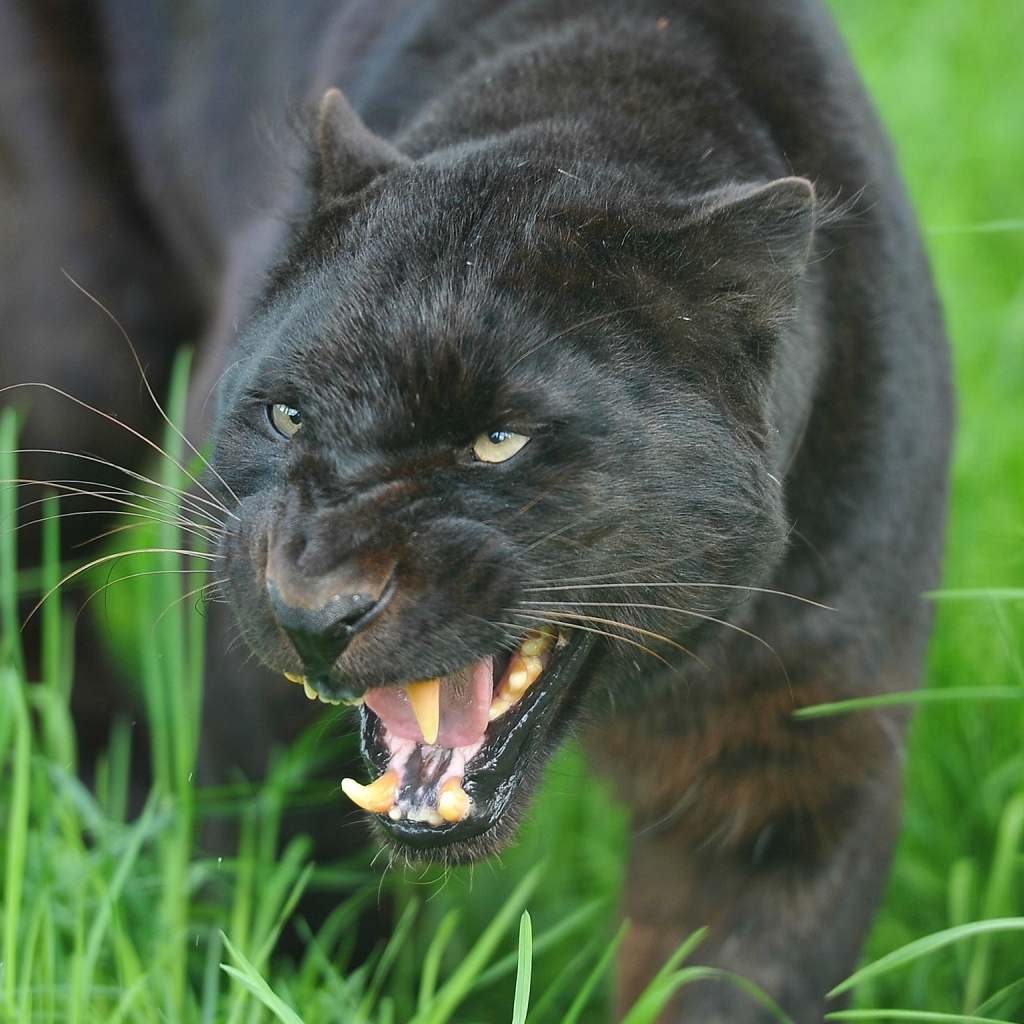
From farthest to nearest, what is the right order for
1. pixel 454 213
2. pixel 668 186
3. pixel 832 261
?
pixel 832 261 < pixel 668 186 < pixel 454 213

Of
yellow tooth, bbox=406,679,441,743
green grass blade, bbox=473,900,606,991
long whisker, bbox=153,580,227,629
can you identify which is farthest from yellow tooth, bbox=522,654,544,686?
green grass blade, bbox=473,900,606,991

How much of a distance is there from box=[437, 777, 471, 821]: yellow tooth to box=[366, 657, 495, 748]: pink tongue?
0.06 m

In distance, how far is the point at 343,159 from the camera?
1.98m

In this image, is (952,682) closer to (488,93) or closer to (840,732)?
(840,732)

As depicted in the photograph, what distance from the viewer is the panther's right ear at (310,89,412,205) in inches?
77.7

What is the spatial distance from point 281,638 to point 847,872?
112cm

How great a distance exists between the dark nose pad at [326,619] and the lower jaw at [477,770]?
0.80 ft

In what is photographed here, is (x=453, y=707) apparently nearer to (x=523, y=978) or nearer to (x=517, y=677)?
(x=517, y=677)

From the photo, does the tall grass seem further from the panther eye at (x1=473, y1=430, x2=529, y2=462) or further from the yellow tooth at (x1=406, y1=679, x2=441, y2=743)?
the panther eye at (x1=473, y1=430, x2=529, y2=462)

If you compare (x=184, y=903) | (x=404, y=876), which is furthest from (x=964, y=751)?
(x=184, y=903)

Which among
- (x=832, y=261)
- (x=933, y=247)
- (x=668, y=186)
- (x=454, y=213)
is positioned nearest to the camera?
(x=454, y=213)

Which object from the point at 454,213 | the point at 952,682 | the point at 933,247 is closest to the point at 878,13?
the point at 933,247

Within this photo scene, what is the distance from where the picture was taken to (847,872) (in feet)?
7.62

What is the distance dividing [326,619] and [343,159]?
74 cm
